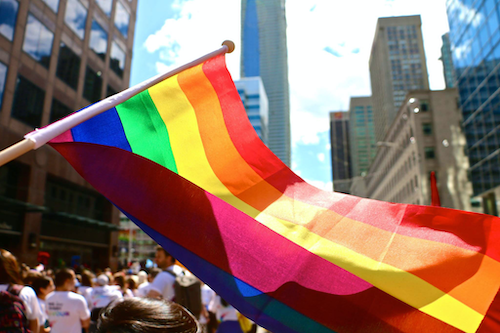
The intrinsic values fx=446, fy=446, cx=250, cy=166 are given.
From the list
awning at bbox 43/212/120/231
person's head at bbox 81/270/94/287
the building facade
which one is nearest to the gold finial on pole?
person's head at bbox 81/270/94/287

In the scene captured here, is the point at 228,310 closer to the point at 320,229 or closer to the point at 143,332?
the point at 320,229

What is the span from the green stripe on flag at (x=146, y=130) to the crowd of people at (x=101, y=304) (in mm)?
1047

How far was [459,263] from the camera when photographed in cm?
255

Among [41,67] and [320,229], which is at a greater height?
[41,67]

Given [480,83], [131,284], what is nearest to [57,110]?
[131,284]

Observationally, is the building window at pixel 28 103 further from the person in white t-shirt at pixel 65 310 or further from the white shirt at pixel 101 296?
the person in white t-shirt at pixel 65 310

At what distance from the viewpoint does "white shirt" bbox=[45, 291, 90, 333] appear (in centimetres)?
573

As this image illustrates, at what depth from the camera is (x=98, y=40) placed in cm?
3112

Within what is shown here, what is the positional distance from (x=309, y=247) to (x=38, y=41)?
25394mm

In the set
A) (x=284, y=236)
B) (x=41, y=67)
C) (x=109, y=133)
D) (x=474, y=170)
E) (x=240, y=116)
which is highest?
(x=41, y=67)

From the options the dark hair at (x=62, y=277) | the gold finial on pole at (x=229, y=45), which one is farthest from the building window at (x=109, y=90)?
the gold finial on pole at (x=229, y=45)

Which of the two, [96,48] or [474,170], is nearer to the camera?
[96,48]

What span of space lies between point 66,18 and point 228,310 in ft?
79.9

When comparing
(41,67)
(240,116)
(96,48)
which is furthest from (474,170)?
(240,116)
